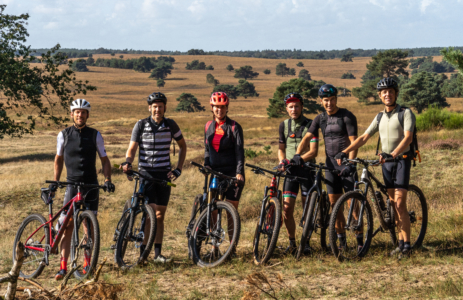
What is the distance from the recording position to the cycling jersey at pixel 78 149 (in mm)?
5781

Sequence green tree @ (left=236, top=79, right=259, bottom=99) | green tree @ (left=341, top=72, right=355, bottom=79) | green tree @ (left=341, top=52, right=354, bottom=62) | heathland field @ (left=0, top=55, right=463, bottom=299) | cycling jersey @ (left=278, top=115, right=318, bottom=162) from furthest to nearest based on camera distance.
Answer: green tree @ (left=341, top=52, right=354, bottom=62) < green tree @ (left=341, top=72, right=355, bottom=79) < green tree @ (left=236, top=79, right=259, bottom=99) < cycling jersey @ (left=278, top=115, right=318, bottom=162) < heathland field @ (left=0, top=55, right=463, bottom=299)

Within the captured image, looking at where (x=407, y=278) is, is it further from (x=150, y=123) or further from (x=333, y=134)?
(x=150, y=123)

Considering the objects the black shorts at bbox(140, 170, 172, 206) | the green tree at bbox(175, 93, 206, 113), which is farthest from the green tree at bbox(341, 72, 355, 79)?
the black shorts at bbox(140, 170, 172, 206)

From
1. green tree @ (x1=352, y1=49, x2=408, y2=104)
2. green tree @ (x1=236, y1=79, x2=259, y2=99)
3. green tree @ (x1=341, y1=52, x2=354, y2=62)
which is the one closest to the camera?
green tree @ (x1=352, y1=49, x2=408, y2=104)

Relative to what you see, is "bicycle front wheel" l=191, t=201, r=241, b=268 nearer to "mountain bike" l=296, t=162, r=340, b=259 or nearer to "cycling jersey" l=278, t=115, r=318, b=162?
"mountain bike" l=296, t=162, r=340, b=259

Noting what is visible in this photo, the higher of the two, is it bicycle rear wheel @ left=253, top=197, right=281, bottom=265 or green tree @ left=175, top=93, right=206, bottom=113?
bicycle rear wheel @ left=253, top=197, right=281, bottom=265

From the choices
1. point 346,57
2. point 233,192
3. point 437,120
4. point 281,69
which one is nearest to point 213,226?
point 233,192

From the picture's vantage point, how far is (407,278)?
491 cm

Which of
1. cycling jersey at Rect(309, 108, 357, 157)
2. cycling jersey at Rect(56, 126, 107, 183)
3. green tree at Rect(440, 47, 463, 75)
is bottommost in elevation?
cycling jersey at Rect(56, 126, 107, 183)

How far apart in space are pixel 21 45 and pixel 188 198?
15.8 meters

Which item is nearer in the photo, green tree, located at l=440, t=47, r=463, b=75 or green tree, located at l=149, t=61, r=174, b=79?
green tree, located at l=440, t=47, r=463, b=75

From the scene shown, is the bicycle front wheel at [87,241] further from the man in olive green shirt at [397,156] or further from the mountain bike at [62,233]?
the man in olive green shirt at [397,156]

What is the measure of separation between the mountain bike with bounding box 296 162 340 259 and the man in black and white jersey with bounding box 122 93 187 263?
69.2 inches

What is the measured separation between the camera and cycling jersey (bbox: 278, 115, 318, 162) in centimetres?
630
